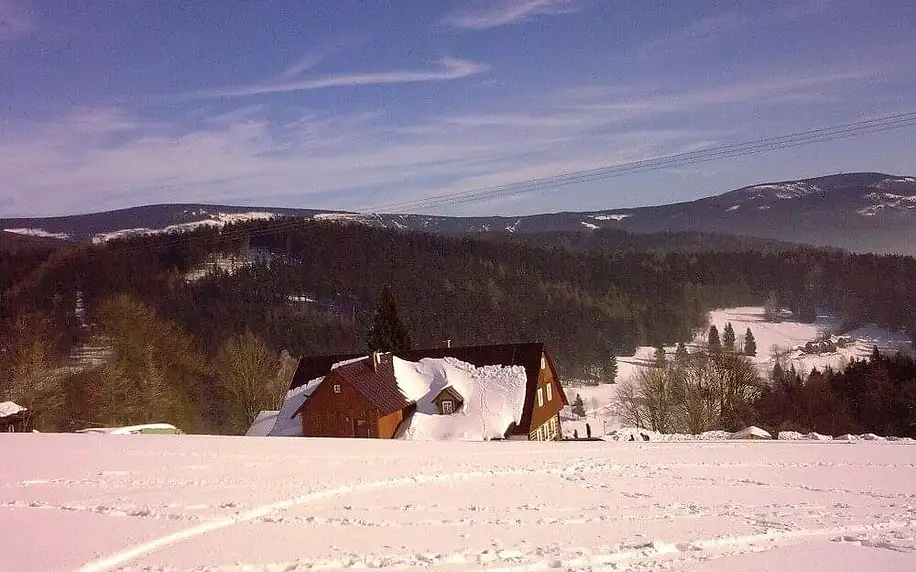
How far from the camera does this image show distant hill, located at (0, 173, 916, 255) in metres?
113

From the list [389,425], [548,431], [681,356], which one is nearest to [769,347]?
[681,356]

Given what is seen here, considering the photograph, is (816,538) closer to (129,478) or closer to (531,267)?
(129,478)

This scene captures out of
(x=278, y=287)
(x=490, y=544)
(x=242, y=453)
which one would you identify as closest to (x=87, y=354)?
(x=242, y=453)

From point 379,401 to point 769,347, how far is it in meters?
75.3

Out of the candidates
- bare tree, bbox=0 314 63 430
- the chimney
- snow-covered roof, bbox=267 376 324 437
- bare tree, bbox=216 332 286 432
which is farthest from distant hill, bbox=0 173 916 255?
the chimney

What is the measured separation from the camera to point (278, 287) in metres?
99.1

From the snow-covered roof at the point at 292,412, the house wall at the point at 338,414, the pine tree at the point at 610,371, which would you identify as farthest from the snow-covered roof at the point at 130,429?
the pine tree at the point at 610,371

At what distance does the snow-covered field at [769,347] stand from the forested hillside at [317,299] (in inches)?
116

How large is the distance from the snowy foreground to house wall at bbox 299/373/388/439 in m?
13.6

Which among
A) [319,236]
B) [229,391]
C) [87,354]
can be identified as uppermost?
[319,236]

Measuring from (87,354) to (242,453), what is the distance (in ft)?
108

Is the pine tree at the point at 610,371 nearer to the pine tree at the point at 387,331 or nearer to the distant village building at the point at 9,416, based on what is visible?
the pine tree at the point at 387,331

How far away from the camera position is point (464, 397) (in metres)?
33.8

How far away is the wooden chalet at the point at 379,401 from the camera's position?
108ft
